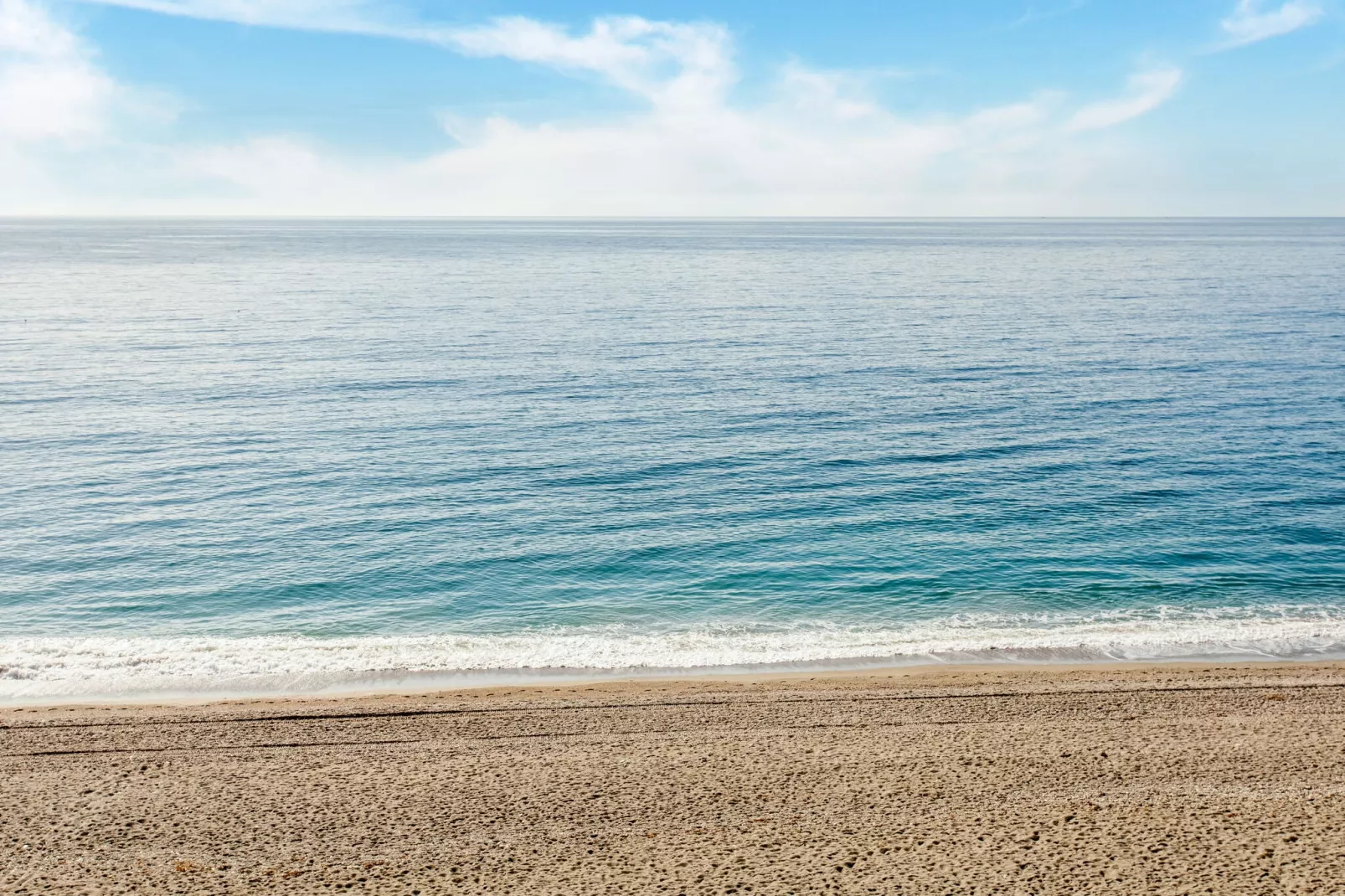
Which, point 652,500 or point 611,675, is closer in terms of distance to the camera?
point 611,675

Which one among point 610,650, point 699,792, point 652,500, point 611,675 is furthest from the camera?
point 652,500

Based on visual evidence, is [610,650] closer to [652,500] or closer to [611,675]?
[611,675]

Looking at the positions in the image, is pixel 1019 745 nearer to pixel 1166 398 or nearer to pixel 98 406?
pixel 1166 398

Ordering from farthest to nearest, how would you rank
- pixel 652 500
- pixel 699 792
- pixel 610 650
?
1. pixel 652 500
2. pixel 610 650
3. pixel 699 792

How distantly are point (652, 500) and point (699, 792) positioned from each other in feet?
56.9

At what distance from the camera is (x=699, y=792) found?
14922 millimetres

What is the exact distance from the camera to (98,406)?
44.2m

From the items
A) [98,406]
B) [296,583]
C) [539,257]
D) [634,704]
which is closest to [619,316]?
[98,406]

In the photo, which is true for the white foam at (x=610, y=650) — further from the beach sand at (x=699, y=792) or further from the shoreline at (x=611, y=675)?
the beach sand at (x=699, y=792)

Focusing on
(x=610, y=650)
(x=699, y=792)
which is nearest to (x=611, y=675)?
(x=610, y=650)

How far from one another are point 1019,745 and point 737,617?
8817 millimetres

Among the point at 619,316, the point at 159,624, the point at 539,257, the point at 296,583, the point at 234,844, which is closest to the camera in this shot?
the point at 234,844

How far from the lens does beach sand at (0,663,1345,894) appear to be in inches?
498

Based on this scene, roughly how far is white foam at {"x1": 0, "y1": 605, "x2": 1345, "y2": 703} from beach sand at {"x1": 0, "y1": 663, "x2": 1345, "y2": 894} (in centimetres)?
180
